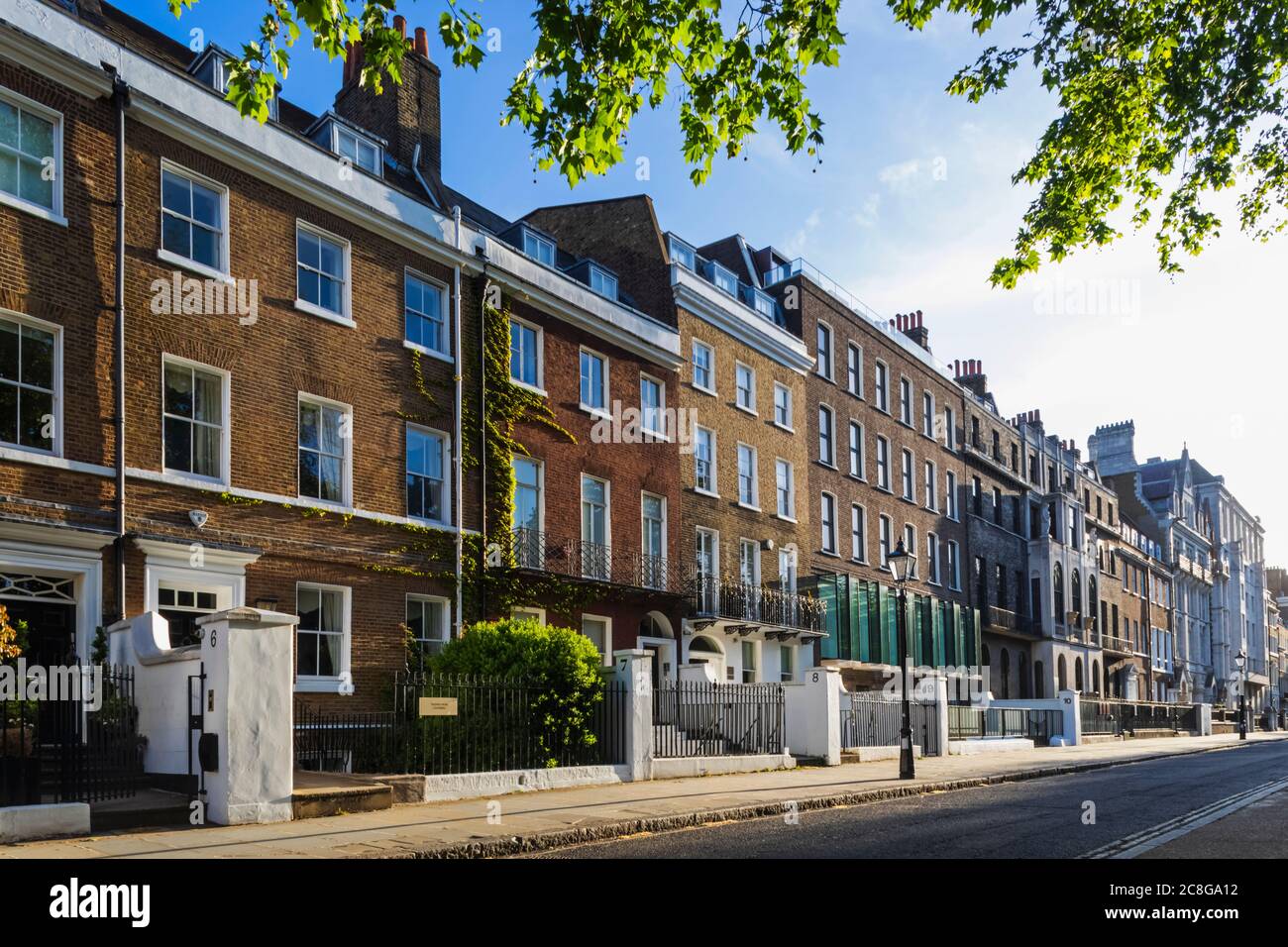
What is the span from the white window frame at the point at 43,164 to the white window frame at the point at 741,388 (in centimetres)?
1885

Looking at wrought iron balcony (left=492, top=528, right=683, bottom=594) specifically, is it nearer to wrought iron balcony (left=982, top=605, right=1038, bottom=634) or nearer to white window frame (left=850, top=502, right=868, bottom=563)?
white window frame (left=850, top=502, right=868, bottom=563)

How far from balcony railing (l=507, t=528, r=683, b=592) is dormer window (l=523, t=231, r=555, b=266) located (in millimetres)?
6181

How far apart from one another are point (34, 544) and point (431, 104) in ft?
44.5

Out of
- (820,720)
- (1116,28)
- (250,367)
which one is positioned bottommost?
(820,720)

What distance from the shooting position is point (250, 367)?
1847 cm

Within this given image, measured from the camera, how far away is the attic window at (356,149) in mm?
21281

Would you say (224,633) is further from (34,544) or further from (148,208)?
(148,208)

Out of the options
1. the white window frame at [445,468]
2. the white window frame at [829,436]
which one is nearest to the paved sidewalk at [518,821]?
the white window frame at [445,468]

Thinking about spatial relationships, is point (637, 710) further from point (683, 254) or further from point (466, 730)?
point (683, 254)

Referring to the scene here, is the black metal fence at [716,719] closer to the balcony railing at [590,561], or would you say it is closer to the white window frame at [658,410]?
the balcony railing at [590,561]

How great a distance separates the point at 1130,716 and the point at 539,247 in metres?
36.7

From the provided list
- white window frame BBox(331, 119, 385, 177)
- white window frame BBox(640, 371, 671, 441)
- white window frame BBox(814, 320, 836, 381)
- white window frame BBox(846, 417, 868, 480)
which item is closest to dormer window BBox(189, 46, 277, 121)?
white window frame BBox(331, 119, 385, 177)

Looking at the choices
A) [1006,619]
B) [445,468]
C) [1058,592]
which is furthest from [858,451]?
[1058,592]
